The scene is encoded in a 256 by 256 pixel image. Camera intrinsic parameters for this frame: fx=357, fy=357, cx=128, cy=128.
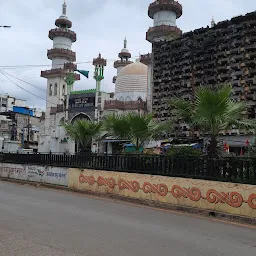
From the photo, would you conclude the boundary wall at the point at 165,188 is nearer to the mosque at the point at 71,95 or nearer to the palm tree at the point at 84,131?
the palm tree at the point at 84,131

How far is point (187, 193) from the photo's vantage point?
10250mm

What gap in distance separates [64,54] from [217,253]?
49491 mm

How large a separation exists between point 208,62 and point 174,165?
22.4 meters

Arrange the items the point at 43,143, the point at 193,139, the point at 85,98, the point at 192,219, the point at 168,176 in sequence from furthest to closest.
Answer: the point at 43,143 < the point at 85,98 < the point at 193,139 < the point at 168,176 < the point at 192,219

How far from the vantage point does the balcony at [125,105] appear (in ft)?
137

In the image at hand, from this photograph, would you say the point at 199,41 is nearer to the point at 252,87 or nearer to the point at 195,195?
the point at 252,87

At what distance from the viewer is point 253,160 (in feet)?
30.2

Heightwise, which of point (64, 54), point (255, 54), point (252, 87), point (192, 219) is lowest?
point (192, 219)

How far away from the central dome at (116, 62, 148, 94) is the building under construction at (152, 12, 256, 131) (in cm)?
1005

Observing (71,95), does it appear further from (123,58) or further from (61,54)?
(123,58)

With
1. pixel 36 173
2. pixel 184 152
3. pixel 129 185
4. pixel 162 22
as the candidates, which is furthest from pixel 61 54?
pixel 184 152

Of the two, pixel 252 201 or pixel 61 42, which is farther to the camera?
pixel 61 42

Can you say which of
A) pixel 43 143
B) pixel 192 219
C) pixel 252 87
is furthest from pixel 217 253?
pixel 43 143

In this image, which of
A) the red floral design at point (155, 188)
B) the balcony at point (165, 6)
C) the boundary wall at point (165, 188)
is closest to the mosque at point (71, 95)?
the balcony at point (165, 6)
